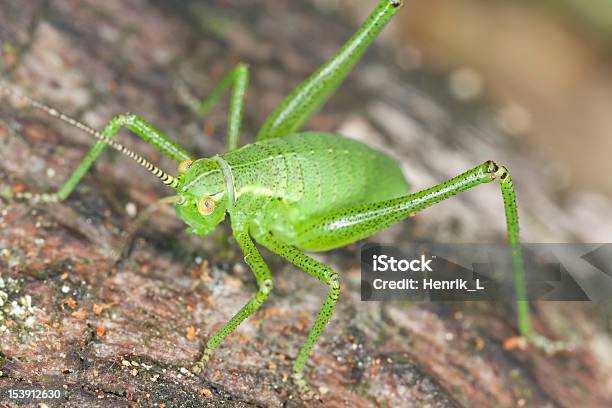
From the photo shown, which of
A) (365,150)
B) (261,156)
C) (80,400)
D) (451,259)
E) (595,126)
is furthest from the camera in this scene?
(595,126)

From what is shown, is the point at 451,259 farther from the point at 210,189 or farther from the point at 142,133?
the point at 142,133

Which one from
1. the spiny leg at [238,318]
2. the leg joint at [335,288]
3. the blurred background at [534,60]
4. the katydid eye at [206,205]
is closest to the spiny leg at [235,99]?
the katydid eye at [206,205]

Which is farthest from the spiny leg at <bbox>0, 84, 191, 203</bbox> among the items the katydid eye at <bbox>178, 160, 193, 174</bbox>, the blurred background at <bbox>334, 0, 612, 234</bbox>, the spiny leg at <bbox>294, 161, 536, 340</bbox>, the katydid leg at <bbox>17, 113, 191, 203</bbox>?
the blurred background at <bbox>334, 0, 612, 234</bbox>

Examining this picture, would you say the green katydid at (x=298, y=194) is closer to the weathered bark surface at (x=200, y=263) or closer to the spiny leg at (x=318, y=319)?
the spiny leg at (x=318, y=319)

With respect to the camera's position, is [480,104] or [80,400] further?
[480,104]

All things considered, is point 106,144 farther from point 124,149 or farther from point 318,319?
point 318,319

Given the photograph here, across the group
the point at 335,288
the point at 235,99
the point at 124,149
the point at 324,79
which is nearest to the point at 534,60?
the point at 324,79

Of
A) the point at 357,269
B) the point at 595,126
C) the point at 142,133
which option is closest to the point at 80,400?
the point at 142,133

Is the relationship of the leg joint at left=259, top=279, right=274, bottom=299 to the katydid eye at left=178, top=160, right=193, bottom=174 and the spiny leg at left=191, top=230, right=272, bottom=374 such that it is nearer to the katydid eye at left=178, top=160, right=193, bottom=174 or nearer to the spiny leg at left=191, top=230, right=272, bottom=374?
the spiny leg at left=191, top=230, right=272, bottom=374
